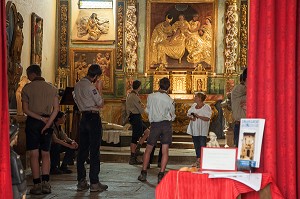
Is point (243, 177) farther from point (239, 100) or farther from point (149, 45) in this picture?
point (149, 45)

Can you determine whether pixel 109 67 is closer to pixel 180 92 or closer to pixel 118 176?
pixel 180 92

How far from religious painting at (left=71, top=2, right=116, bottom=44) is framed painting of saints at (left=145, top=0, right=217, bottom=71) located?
1.09 meters

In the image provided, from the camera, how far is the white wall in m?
14.7

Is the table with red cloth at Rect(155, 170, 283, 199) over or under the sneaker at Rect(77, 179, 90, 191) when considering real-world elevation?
over

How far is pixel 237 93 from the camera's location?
8.16 metres

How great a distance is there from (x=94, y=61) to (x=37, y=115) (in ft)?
33.3

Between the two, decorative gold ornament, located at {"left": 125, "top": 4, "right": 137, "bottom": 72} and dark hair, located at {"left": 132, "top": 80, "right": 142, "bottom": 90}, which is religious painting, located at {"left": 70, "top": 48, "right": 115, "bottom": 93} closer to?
decorative gold ornament, located at {"left": 125, "top": 4, "right": 137, "bottom": 72}

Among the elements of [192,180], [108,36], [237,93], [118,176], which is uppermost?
[108,36]

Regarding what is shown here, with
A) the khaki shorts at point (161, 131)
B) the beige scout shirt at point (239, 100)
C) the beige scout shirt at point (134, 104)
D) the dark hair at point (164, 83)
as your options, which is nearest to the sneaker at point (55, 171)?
the khaki shorts at point (161, 131)

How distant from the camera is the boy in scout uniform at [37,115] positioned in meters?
8.22

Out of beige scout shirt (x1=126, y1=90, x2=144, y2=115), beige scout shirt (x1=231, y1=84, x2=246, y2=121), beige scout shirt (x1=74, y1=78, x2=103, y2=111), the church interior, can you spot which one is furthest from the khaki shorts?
the church interior

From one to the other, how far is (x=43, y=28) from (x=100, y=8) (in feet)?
6.90

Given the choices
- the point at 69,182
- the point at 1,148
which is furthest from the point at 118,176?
the point at 1,148

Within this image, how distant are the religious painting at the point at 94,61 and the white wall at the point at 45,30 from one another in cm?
57
